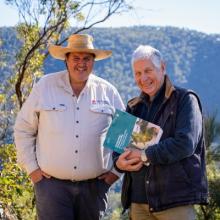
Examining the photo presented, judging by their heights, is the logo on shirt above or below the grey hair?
below

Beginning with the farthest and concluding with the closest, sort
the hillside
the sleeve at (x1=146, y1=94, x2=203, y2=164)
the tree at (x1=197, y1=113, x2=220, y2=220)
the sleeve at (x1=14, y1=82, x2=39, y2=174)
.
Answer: the hillside
the tree at (x1=197, y1=113, x2=220, y2=220)
the sleeve at (x1=14, y1=82, x2=39, y2=174)
the sleeve at (x1=146, y1=94, x2=203, y2=164)

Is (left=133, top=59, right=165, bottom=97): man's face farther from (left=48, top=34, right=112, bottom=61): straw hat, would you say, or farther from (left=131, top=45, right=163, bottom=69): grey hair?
(left=48, top=34, right=112, bottom=61): straw hat

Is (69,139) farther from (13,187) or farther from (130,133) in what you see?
(13,187)

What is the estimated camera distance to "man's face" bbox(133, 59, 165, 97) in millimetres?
3014

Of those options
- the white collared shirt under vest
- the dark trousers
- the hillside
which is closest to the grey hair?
the white collared shirt under vest

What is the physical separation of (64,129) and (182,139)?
40.1 inches

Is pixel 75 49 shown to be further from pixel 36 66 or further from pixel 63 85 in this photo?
pixel 36 66

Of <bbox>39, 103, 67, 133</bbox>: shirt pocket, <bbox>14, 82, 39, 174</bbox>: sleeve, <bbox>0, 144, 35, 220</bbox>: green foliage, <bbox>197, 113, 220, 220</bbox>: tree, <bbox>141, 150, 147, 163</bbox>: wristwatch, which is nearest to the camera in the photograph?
<bbox>141, 150, 147, 163</bbox>: wristwatch

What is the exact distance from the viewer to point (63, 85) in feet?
12.1

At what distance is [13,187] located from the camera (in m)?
4.41

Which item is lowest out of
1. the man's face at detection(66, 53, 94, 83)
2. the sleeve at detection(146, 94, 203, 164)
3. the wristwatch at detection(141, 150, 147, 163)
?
the wristwatch at detection(141, 150, 147, 163)

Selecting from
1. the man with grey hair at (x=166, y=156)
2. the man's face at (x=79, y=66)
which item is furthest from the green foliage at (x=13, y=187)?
the man with grey hair at (x=166, y=156)

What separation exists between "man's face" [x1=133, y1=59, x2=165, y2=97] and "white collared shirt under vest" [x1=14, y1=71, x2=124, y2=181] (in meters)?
0.66

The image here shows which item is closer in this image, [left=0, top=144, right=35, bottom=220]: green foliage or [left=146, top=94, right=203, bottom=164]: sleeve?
[left=146, top=94, right=203, bottom=164]: sleeve
